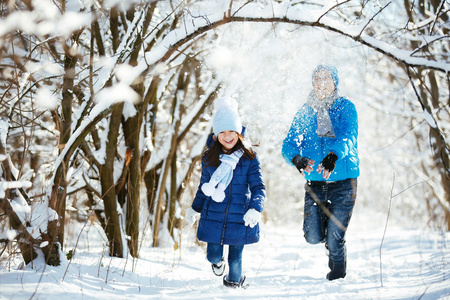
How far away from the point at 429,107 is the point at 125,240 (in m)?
4.21

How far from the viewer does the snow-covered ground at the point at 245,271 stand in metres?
2.17

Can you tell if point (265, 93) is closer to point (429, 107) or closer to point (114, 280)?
point (429, 107)

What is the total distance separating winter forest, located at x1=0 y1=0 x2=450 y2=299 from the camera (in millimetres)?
2346

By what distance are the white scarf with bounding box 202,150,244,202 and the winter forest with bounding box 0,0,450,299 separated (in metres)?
0.61

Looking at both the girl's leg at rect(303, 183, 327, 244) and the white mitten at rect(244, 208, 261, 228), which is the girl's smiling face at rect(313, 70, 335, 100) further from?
the white mitten at rect(244, 208, 261, 228)

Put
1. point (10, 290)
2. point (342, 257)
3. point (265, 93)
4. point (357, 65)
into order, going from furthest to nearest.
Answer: point (357, 65)
point (265, 93)
point (342, 257)
point (10, 290)

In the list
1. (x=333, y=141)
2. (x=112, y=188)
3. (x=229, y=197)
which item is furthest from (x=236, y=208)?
(x=112, y=188)

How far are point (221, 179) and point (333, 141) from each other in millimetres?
951

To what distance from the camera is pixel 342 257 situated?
2.90 m

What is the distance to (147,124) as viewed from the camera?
12.8 ft

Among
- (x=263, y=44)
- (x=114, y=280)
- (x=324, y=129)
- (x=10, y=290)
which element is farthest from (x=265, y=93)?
(x=10, y=290)

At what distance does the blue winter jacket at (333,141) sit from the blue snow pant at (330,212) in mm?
75

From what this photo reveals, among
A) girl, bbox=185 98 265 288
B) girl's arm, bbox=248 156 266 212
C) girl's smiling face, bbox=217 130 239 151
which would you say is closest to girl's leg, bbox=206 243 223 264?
girl, bbox=185 98 265 288

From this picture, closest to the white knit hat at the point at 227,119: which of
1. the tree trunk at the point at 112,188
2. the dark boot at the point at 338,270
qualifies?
the tree trunk at the point at 112,188
